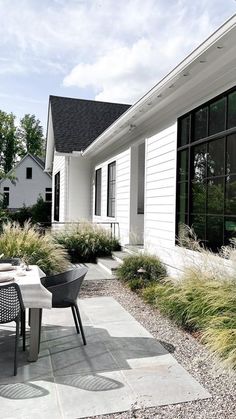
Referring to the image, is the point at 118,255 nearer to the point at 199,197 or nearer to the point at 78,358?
the point at 199,197

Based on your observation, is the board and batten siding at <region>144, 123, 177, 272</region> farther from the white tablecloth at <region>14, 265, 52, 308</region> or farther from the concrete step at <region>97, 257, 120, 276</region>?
the white tablecloth at <region>14, 265, 52, 308</region>

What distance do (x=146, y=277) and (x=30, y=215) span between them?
17.0 m

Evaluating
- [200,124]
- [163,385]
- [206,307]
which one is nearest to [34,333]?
[163,385]

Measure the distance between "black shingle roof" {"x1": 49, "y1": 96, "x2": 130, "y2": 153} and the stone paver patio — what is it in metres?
9.64

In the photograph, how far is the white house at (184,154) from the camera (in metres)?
4.59

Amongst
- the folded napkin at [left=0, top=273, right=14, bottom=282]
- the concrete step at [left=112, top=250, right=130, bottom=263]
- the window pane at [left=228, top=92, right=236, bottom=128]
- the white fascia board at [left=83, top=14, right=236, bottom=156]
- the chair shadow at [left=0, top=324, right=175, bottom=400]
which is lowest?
the chair shadow at [left=0, top=324, right=175, bottom=400]

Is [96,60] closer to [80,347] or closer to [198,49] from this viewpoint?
[198,49]

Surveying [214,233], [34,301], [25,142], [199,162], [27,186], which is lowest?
[34,301]

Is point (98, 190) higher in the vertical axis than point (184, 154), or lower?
lower

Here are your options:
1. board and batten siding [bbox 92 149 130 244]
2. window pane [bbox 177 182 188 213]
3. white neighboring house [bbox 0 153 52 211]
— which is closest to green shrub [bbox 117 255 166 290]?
window pane [bbox 177 182 188 213]

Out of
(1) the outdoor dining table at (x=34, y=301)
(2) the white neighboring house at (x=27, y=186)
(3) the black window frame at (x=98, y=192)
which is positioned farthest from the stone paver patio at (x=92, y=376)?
(2) the white neighboring house at (x=27, y=186)

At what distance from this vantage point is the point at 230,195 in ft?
15.2

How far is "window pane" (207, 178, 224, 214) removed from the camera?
485 cm

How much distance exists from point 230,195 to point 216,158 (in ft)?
2.14
